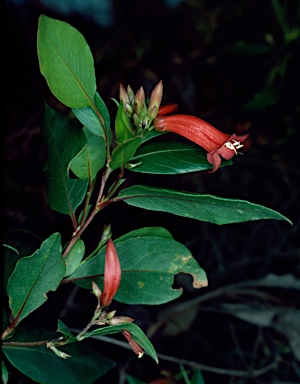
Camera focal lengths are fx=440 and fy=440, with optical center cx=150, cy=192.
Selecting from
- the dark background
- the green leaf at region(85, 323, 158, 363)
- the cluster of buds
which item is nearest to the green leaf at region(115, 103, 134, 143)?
the cluster of buds

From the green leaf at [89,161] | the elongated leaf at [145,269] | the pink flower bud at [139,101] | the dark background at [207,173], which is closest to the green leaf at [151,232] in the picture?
the elongated leaf at [145,269]

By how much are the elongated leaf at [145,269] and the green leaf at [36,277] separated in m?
0.10

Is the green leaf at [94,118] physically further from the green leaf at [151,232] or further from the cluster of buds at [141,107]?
the green leaf at [151,232]

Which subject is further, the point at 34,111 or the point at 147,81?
the point at 147,81

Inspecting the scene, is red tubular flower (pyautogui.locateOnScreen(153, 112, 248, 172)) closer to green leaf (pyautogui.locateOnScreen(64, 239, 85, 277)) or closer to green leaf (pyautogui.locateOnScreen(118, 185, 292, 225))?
green leaf (pyautogui.locateOnScreen(118, 185, 292, 225))

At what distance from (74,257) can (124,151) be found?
230 millimetres

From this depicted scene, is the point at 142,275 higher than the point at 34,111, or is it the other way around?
the point at 142,275

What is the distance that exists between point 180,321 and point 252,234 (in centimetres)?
49

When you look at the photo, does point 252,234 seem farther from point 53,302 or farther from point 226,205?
point 226,205

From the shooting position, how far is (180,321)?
1.72 m

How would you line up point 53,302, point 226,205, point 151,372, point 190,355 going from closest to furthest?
point 226,205
point 53,302
point 151,372
point 190,355

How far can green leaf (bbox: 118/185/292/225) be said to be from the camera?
70 centimetres

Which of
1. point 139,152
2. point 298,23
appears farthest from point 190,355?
point 298,23

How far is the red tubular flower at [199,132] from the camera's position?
736 mm
